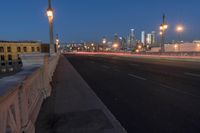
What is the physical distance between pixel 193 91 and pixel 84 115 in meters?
5.44

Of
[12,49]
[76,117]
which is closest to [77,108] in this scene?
[76,117]

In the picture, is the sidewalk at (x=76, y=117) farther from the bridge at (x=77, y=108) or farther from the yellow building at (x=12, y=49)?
the yellow building at (x=12, y=49)

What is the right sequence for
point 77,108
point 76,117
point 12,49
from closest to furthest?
point 76,117 < point 77,108 < point 12,49

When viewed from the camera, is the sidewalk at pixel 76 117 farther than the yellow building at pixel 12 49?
No

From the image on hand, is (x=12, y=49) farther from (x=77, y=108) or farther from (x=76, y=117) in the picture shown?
(x=76, y=117)

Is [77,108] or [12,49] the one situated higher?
[12,49]

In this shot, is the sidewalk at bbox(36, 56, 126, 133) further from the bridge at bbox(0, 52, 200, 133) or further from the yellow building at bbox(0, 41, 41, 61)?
the yellow building at bbox(0, 41, 41, 61)

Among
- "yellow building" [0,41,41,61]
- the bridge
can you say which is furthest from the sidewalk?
"yellow building" [0,41,41,61]

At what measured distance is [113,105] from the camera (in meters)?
9.57

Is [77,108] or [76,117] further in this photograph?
[77,108]

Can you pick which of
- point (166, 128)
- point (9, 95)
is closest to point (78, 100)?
point (166, 128)

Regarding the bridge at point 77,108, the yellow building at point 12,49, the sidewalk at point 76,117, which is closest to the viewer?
the bridge at point 77,108

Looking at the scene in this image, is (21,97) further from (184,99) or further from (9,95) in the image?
(184,99)

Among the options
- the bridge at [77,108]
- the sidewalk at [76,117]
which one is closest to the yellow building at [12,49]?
the bridge at [77,108]
